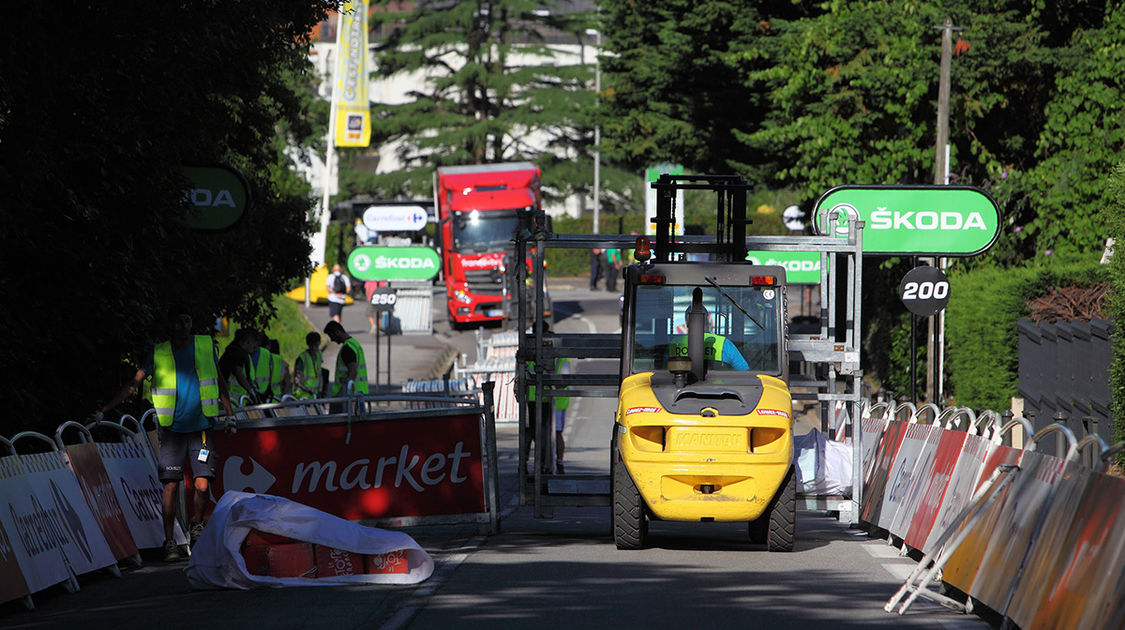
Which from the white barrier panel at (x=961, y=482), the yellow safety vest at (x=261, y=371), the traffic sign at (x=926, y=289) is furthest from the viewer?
the traffic sign at (x=926, y=289)

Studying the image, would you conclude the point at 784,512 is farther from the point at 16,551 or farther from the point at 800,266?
the point at 800,266

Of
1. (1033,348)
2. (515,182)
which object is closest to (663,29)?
(515,182)

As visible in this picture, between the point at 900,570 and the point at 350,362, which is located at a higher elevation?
the point at 350,362

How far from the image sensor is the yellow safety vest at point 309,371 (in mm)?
20812

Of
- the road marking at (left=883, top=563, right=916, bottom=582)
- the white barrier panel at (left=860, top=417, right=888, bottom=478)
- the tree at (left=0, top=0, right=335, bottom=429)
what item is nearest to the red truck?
the tree at (left=0, top=0, right=335, bottom=429)

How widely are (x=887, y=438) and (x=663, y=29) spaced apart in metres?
28.4

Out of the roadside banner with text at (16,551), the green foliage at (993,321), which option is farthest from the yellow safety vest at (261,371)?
the green foliage at (993,321)

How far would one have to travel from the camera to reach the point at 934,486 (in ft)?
36.5

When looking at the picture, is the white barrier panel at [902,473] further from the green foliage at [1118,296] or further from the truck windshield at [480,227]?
the truck windshield at [480,227]

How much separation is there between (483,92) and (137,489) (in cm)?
6672

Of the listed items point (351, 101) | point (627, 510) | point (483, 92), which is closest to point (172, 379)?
point (627, 510)

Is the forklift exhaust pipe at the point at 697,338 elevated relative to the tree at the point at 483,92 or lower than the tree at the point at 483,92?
lower

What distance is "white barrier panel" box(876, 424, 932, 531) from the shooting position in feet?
39.6

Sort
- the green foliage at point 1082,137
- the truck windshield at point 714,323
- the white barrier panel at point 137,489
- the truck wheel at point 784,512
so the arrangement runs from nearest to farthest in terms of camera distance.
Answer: the white barrier panel at point 137,489 < the truck wheel at point 784,512 < the truck windshield at point 714,323 < the green foliage at point 1082,137
